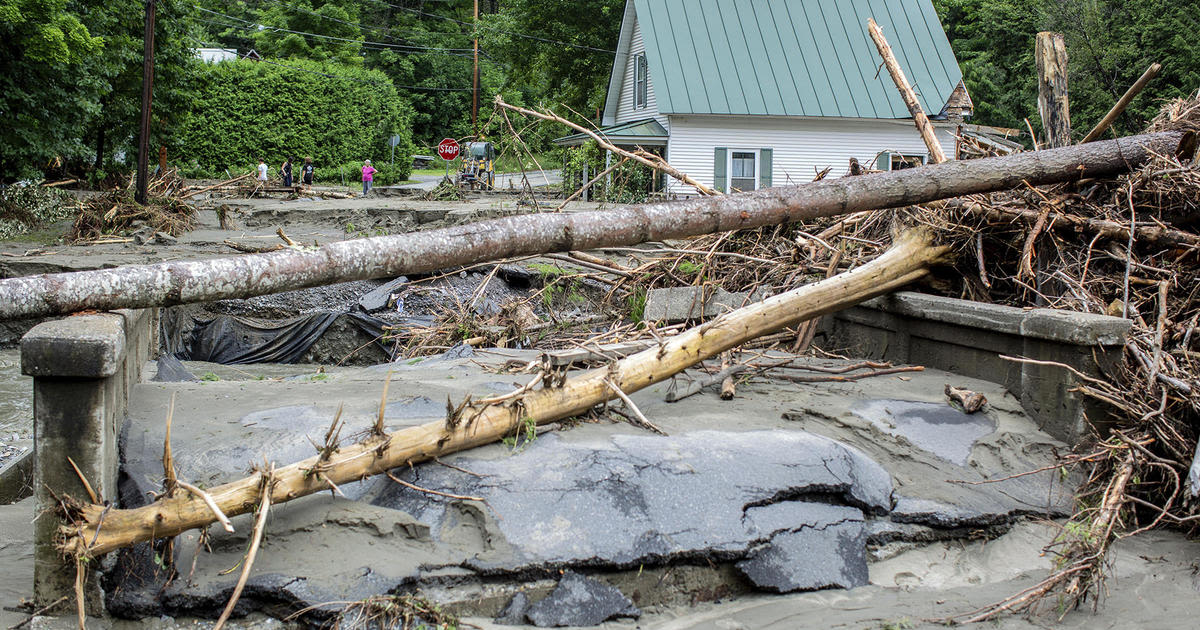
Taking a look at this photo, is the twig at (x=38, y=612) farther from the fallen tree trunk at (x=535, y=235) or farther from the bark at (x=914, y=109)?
the bark at (x=914, y=109)

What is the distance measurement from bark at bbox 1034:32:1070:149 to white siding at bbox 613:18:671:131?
1952 cm

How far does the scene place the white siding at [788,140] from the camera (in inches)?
999

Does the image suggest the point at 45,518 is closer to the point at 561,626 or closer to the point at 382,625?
the point at 382,625

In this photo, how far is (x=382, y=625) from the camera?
347 centimetres

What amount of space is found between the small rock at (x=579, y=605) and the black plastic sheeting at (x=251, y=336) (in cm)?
808

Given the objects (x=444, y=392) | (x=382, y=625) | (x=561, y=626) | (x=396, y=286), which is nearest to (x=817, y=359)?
(x=444, y=392)

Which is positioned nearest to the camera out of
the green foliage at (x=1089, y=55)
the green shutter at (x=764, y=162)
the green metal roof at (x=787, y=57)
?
the green metal roof at (x=787, y=57)

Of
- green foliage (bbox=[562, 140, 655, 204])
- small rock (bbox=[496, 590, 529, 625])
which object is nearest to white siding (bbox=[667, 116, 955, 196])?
green foliage (bbox=[562, 140, 655, 204])

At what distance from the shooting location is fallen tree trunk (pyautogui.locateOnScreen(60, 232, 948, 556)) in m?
3.57

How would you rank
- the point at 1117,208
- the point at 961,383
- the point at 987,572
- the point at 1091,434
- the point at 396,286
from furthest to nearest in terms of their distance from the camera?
the point at 396,286, the point at 1117,208, the point at 961,383, the point at 1091,434, the point at 987,572

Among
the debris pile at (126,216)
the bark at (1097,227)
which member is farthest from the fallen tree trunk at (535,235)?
the debris pile at (126,216)

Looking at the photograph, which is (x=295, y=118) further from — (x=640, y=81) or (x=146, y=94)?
(x=146, y=94)

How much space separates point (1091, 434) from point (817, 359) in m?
2.05

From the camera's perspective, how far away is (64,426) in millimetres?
3553
